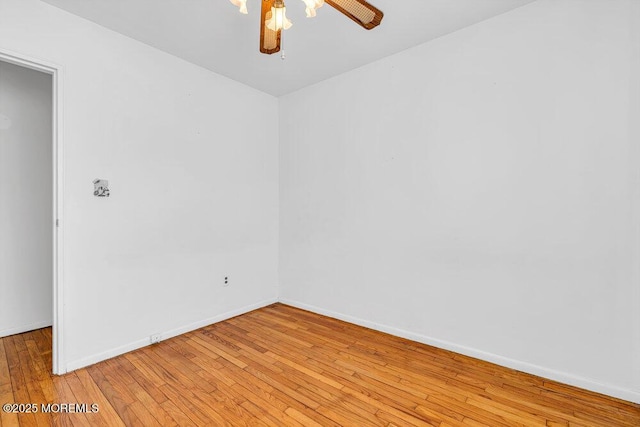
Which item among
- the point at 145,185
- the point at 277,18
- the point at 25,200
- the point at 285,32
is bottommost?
the point at 25,200

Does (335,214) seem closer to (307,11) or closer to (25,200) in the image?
(307,11)

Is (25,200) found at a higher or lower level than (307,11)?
lower

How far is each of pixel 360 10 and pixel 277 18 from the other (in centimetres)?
43

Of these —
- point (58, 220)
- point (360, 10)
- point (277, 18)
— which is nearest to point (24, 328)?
point (58, 220)

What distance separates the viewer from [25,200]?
298 cm

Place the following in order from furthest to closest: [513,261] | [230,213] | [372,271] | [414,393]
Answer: [230,213] → [372,271] → [513,261] → [414,393]

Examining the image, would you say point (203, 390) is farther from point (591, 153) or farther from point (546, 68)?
point (546, 68)

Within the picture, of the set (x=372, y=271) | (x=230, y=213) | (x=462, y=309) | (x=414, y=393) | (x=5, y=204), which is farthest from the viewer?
(x=230, y=213)

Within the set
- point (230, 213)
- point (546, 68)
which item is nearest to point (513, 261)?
point (546, 68)

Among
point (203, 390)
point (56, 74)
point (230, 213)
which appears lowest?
point (203, 390)

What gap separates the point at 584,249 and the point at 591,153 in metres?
0.65

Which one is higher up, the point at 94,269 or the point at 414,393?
the point at 94,269

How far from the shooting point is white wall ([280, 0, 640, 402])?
192cm

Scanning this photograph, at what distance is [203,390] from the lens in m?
2.01
